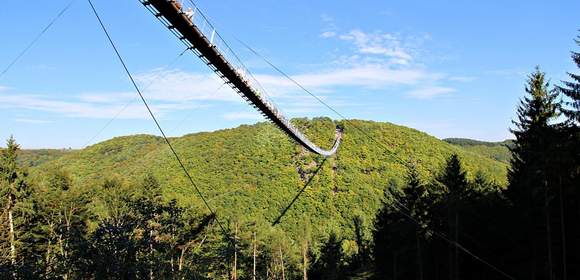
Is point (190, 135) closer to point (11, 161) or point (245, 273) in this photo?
point (245, 273)

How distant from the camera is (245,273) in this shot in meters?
49.1

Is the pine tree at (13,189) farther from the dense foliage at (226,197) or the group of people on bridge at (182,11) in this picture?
the group of people on bridge at (182,11)

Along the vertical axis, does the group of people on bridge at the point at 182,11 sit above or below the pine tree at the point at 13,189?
above

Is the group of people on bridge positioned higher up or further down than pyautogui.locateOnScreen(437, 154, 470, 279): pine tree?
higher up

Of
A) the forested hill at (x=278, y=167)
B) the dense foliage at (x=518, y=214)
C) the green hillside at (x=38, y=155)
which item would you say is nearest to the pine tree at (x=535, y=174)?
the dense foliage at (x=518, y=214)

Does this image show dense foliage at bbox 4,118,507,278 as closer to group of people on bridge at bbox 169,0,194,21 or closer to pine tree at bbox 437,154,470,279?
group of people on bridge at bbox 169,0,194,21

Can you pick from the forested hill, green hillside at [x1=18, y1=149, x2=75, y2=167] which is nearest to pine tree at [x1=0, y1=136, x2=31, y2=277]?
the forested hill

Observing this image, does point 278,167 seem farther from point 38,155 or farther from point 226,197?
point 38,155

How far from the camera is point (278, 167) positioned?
98625 millimetres

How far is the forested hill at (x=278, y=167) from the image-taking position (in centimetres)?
8106

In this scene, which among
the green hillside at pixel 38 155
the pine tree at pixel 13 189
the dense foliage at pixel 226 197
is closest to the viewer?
the dense foliage at pixel 226 197

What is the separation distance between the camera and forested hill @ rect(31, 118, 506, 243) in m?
81.1

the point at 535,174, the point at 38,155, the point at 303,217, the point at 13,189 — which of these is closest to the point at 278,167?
the point at 303,217

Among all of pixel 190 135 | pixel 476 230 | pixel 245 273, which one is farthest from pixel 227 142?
pixel 476 230
